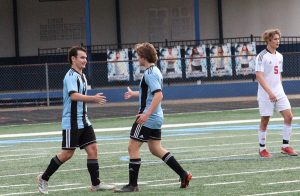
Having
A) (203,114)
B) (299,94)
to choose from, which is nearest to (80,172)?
(203,114)

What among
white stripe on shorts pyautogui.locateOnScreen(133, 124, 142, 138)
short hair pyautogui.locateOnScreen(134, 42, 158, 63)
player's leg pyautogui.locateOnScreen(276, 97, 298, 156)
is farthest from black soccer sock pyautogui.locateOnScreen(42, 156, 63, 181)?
player's leg pyautogui.locateOnScreen(276, 97, 298, 156)

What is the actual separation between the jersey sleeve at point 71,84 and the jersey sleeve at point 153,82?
87 cm

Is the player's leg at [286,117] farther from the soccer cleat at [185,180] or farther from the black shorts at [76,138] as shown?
the black shorts at [76,138]

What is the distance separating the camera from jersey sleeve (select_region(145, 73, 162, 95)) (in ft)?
35.9

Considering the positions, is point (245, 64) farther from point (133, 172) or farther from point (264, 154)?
point (133, 172)

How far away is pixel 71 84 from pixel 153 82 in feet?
3.29

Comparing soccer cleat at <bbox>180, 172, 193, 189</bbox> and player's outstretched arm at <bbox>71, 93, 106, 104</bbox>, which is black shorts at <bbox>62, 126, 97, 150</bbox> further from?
soccer cleat at <bbox>180, 172, 193, 189</bbox>

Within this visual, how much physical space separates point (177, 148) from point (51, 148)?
253 centimetres

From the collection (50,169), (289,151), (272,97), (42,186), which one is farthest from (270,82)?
(42,186)

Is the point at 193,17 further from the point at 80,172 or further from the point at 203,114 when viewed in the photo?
the point at 80,172

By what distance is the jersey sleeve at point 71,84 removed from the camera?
11.2m

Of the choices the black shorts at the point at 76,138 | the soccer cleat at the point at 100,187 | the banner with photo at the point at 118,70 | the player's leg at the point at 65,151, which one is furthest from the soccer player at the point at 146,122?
the banner with photo at the point at 118,70

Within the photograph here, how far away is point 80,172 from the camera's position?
13.3 m

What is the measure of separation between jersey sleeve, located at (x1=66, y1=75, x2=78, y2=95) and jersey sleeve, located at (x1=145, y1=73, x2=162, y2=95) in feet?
2.86
